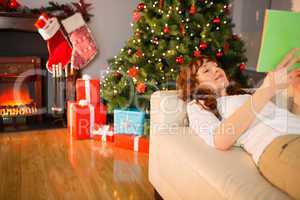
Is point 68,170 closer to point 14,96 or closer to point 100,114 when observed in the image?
point 100,114

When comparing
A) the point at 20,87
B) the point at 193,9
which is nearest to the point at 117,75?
the point at 193,9

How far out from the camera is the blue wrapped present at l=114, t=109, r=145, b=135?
2.62 metres

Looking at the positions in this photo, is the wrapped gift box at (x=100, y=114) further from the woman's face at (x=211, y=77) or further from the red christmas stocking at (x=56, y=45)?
the woman's face at (x=211, y=77)

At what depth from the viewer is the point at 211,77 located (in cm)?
168

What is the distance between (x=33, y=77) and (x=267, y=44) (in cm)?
258

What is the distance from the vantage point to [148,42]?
8.81 ft

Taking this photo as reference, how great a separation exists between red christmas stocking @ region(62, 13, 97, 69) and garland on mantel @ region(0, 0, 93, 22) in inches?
2.9

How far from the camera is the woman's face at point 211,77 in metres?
1.68

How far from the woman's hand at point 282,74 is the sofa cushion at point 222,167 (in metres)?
0.32

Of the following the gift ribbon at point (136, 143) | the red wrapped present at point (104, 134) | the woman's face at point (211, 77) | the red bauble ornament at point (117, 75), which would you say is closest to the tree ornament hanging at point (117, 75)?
the red bauble ornament at point (117, 75)

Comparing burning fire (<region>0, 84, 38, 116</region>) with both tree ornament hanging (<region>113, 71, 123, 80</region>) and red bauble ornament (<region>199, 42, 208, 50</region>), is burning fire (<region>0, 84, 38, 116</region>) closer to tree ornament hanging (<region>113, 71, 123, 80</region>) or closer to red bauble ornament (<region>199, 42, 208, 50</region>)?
tree ornament hanging (<region>113, 71, 123, 80</region>)

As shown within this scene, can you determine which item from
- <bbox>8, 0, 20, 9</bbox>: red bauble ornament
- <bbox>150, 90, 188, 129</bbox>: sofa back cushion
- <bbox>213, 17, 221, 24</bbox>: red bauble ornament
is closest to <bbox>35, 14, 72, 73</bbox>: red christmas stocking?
<bbox>8, 0, 20, 9</bbox>: red bauble ornament

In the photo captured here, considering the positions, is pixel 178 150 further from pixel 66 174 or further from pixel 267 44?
pixel 66 174

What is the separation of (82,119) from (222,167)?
6.24ft
